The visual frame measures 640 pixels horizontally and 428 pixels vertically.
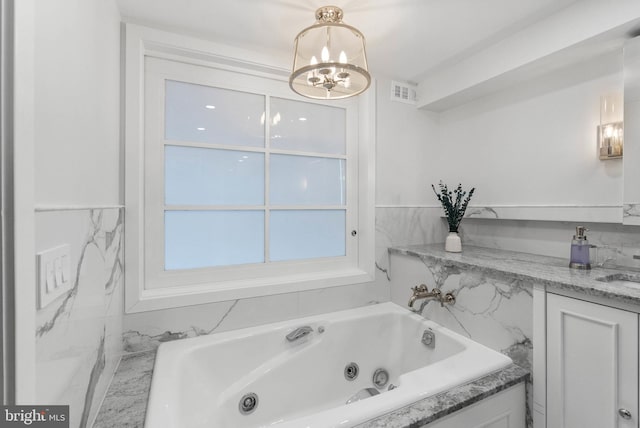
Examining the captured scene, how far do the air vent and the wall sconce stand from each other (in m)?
1.07

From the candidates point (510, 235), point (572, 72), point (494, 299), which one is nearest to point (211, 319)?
point (494, 299)

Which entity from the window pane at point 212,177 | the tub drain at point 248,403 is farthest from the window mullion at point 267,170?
the tub drain at point 248,403

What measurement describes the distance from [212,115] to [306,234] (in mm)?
936

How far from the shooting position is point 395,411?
3.21 ft

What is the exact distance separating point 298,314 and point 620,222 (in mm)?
1727

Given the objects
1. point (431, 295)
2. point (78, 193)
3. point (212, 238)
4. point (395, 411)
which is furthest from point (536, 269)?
point (78, 193)

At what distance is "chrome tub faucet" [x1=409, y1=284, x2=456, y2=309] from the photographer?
5.22 ft

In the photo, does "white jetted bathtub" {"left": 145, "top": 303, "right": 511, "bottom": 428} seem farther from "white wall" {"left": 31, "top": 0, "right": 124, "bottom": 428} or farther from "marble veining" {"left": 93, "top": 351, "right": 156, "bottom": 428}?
"white wall" {"left": 31, "top": 0, "right": 124, "bottom": 428}

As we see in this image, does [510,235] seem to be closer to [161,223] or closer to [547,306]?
[547,306]

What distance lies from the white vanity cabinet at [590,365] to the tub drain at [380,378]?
771mm

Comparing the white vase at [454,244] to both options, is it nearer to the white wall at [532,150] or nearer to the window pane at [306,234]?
the white wall at [532,150]

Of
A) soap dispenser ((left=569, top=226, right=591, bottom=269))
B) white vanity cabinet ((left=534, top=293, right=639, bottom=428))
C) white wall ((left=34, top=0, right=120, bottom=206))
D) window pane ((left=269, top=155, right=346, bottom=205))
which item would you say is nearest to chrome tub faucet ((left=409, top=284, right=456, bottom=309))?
white vanity cabinet ((left=534, top=293, right=639, bottom=428))

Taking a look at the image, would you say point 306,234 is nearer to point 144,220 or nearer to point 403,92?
point 144,220

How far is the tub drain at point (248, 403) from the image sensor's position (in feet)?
4.75
